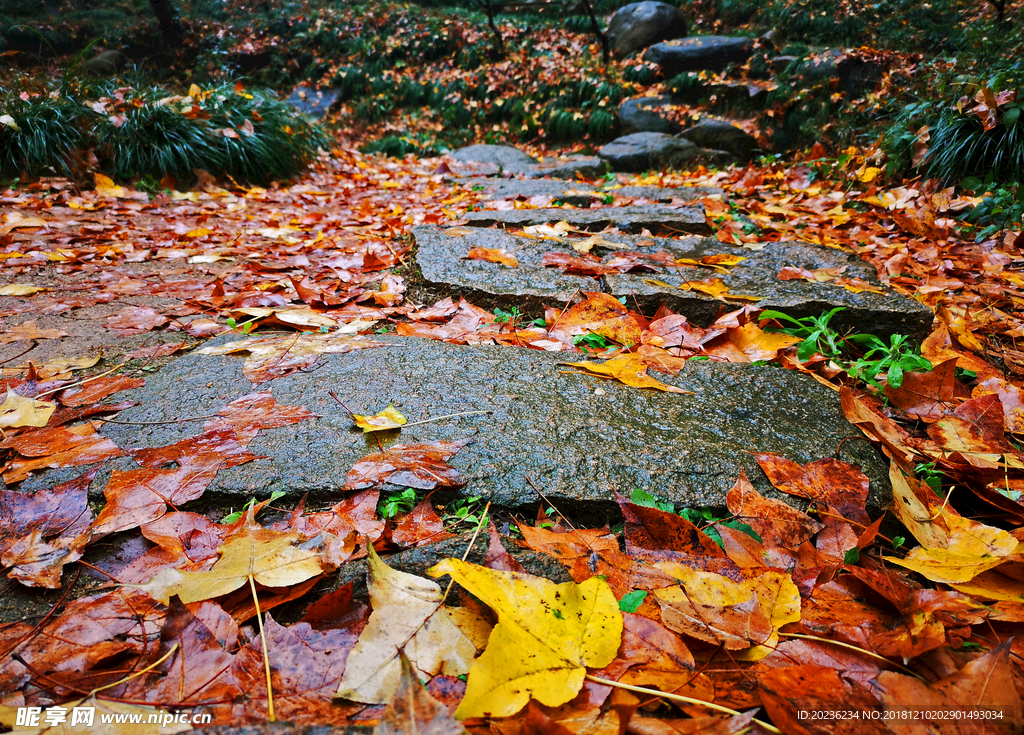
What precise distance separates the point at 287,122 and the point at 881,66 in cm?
615

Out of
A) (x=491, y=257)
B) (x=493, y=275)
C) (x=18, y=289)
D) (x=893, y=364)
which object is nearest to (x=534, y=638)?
(x=893, y=364)

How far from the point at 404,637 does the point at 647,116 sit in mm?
7249

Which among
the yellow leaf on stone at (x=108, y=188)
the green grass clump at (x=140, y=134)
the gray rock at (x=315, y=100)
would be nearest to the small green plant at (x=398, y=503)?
the yellow leaf on stone at (x=108, y=188)

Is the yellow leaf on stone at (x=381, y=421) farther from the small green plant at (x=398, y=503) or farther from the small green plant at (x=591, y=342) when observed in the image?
the small green plant at (x=591, y=342)

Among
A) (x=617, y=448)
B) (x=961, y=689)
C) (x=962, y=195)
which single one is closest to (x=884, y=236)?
(x=962, y=195)

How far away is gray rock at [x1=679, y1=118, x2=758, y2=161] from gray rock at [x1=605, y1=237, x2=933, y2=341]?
432 centimetres

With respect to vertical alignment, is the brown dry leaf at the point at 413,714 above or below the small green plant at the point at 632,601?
above

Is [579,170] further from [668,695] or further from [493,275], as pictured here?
[668,695]

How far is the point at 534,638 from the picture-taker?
2.08 feet

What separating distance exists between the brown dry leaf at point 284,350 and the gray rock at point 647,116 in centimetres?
634

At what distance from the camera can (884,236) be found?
9.16 feet

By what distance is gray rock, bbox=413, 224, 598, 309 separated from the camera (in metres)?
1.79

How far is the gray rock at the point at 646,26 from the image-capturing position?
8.00m

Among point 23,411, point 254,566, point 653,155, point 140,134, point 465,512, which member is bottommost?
point 653,155
